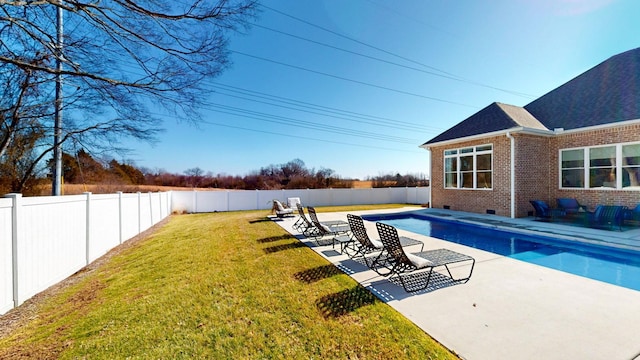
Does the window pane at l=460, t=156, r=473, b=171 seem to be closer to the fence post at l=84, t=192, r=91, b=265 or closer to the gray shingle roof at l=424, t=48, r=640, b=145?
the gray shingle roof at l=424, t=48, r=640, b=145

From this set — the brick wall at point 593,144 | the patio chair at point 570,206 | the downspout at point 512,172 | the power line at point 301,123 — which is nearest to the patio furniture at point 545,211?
the patio chair at point 570,206

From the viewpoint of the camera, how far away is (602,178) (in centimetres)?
1051

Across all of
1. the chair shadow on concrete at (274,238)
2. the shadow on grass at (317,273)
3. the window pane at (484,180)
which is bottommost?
the chair shadow on concrete at (274,238)

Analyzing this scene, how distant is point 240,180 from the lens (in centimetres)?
3183

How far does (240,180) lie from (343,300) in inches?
1171

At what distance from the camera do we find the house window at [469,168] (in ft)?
41.8

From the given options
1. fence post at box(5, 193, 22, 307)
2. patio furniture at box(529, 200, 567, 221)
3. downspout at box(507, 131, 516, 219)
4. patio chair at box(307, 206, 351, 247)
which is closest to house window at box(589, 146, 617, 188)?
patio furniture at box(529, 200, 567, 221)

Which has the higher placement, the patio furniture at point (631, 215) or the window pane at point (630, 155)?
the window pane at point (630, 155)

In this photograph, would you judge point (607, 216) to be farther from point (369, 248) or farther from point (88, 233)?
point (88, 233)

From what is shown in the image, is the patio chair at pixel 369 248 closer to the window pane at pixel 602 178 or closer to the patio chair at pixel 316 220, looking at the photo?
the patio chair at pixel 316 220

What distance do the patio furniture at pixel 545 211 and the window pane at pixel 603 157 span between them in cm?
243

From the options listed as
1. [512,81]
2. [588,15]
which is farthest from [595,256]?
[512,81]

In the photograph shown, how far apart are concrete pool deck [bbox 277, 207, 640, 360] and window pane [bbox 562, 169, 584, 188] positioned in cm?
871

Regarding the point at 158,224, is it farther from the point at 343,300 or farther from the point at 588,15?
the point at 588,15
